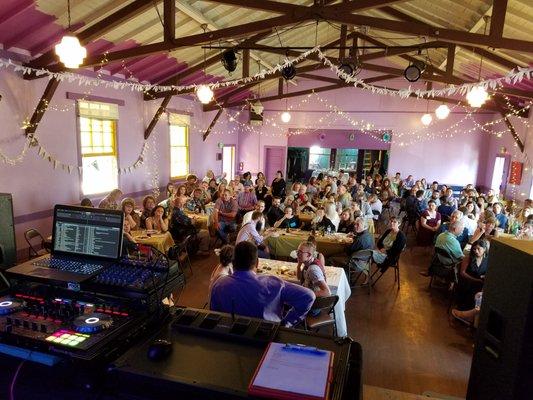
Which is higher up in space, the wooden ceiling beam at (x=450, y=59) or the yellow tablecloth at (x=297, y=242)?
the wooden ceiling beam at (x=450, y=59)

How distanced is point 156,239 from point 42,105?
119 inches

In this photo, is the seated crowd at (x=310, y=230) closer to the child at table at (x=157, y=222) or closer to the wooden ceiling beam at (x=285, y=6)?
the child at table at (x=157, y=222)

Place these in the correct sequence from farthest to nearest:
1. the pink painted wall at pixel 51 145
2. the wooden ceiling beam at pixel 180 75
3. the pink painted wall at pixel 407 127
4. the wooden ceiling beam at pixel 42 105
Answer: the pink painted wall at pixel 407 127, the wooden ceiling beam at pixel 180 75, the wooden ceiling beam at pixel 42 105, the pink painted wall at pixel 51 145

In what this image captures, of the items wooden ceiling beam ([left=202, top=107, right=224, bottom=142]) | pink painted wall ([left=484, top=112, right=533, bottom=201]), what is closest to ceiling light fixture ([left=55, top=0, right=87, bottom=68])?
wooden ceiling beam ([left=202, top=107, right=224, bottom=142])

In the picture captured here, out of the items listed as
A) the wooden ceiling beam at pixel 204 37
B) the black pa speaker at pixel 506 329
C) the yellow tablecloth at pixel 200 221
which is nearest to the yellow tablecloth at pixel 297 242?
the yellow tablecloth at pixel 200 221

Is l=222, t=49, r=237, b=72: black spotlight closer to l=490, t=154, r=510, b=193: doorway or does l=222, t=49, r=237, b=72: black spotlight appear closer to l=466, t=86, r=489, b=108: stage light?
l=466, t=86, r=489, b=108: stage light

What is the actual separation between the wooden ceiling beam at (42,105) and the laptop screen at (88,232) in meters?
4.72

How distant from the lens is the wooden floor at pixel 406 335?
144 inches

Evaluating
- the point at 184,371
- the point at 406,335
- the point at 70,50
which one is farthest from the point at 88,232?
the point at 406,335

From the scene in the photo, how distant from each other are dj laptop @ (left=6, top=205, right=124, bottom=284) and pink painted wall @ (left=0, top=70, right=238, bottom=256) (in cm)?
438

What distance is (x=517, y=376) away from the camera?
1.33 meters

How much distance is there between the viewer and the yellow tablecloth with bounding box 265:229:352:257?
6.21 m

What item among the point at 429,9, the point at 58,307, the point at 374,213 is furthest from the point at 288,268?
the point at 429,9

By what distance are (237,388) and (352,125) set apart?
13626mm
